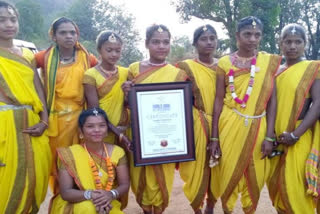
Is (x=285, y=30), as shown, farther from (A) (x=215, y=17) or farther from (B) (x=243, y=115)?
(A) (x=215, y=17)

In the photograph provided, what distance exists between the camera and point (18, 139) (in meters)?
3.54

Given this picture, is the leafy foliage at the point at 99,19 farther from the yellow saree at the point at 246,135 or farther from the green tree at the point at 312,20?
the yellow saree at the point at 246,135

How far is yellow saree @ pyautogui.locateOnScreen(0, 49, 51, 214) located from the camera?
347 centimetres

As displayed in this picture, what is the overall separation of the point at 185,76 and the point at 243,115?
744 mm

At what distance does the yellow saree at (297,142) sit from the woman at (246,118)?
0.13 metres

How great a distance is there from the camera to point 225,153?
3.79 metres

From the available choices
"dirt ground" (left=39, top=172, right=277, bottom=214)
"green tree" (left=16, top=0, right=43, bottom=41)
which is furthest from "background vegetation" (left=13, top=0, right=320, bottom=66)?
"dirt ground" (left=39, top=172, right=277, bottom=214)

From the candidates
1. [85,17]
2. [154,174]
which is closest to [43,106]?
[154,174]

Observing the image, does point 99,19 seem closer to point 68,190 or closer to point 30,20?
point 30,20

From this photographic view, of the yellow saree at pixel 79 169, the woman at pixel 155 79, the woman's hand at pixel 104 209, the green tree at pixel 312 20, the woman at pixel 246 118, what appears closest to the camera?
the woman's hand at pixel 104 209

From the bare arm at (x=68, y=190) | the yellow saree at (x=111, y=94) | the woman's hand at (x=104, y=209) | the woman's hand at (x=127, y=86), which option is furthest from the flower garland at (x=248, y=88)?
the bare arm at (x=68, y=190)

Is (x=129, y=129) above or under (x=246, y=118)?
under

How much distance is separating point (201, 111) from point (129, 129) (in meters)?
0.82

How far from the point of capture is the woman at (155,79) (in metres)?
3.81
